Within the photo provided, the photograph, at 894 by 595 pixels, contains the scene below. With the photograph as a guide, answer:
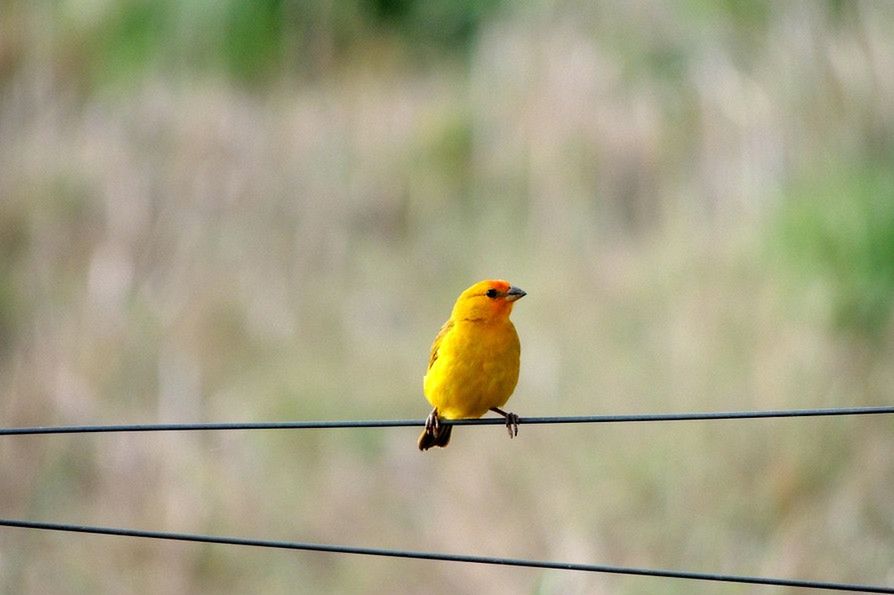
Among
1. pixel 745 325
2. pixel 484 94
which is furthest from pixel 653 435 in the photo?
pixel 484 94

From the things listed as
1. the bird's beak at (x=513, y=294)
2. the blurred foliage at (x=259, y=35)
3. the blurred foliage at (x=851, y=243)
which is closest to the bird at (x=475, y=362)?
the bird's beak at (x=513, y=294)

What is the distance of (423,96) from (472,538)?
8.82 m

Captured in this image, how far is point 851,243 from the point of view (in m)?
16.6

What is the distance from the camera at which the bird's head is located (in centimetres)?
740

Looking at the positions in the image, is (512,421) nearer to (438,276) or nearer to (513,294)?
(513,294)

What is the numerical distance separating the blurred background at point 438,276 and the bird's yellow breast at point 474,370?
6.52 m

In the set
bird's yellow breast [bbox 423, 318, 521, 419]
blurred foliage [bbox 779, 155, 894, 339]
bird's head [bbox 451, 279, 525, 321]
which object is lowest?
bird's yellow breast [bbox 423, 318, 521, 419]

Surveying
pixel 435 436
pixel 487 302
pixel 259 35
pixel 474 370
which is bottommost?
pixel 435 436

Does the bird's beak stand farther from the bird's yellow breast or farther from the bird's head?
the bird's yellow breast

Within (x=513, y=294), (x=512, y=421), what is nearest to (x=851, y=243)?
(x=513, y=294)

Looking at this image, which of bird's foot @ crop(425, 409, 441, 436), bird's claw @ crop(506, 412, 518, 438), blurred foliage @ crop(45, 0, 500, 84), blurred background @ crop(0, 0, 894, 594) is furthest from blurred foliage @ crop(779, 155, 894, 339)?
bird's claw @ crop(506, 412, 518, 438)

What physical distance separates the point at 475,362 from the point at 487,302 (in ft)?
1.24

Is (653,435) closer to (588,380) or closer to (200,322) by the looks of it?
(588,380)

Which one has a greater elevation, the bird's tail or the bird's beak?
the bird's beak
